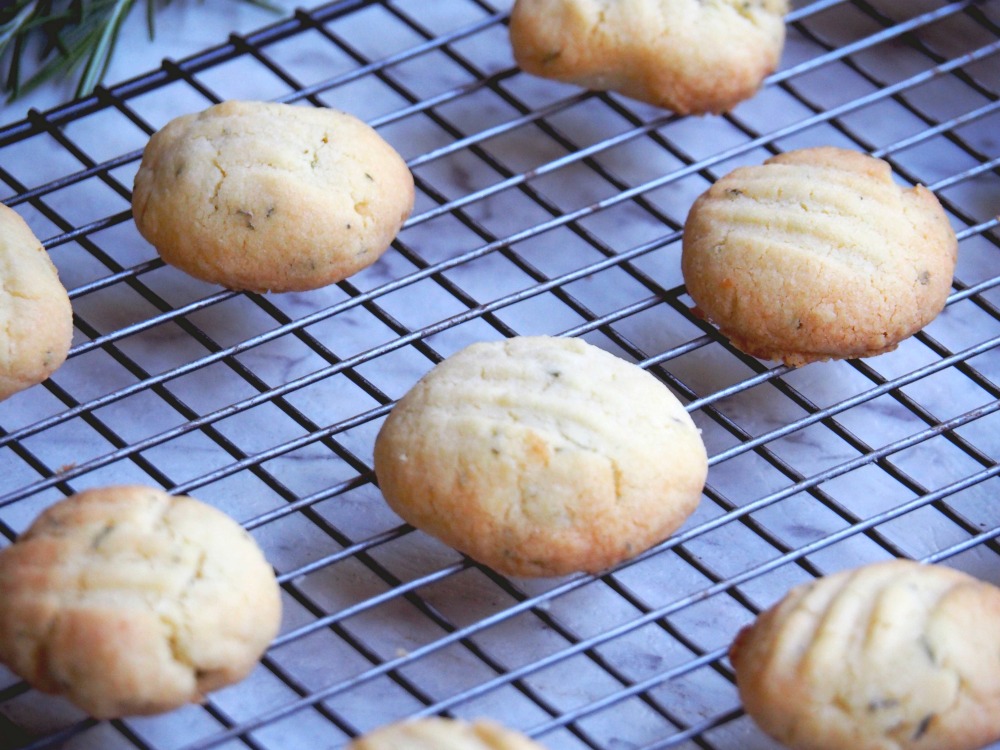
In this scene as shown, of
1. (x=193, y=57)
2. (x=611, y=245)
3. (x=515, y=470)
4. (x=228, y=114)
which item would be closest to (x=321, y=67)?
(x=193, y=57)

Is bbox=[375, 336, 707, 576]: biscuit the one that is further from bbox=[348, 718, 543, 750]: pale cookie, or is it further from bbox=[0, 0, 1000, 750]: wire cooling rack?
bbox=[348, 718, 543, 750]: pale cookie

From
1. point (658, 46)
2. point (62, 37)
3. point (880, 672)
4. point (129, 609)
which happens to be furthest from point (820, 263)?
point (62, 37)

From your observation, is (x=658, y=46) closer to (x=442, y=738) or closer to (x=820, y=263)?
(x=820, y=263)

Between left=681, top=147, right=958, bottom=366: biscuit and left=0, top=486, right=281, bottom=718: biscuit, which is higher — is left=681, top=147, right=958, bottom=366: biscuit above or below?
above

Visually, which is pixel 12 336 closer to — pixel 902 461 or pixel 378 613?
pixel 378 613

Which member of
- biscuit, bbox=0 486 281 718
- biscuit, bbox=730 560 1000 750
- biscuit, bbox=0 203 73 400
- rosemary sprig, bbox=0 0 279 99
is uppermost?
rosemary sprig, bbox=0 0 279 99

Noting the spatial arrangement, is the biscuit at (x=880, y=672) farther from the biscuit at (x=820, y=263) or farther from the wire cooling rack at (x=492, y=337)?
the biscuit at (x=820, y=263)

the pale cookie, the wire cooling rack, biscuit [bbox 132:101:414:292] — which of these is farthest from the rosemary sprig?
the pale cookie
